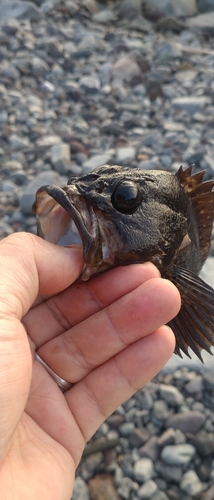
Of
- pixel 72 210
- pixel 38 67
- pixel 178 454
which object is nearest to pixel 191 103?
pixel 38 67

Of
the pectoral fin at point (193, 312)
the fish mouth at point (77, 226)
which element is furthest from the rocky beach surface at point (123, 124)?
the fish mouth at point (77, 226)

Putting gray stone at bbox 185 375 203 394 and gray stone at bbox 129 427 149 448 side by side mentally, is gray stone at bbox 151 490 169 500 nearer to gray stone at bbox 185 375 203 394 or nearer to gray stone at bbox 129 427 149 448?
gray stone at bbox 129 427 149 448

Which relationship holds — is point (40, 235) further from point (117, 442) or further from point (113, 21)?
point (113, 21)

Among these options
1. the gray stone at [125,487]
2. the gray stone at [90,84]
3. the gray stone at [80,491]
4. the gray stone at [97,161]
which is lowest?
the gray stone at [80,491]

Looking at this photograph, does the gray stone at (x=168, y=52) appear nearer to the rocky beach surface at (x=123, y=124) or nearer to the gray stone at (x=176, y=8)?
the rocky beach surface at (x=123, y=124)

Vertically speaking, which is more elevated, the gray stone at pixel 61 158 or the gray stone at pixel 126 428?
the gray stone at pixel 61 158

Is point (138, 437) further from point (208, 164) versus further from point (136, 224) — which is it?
point (208, 164)
